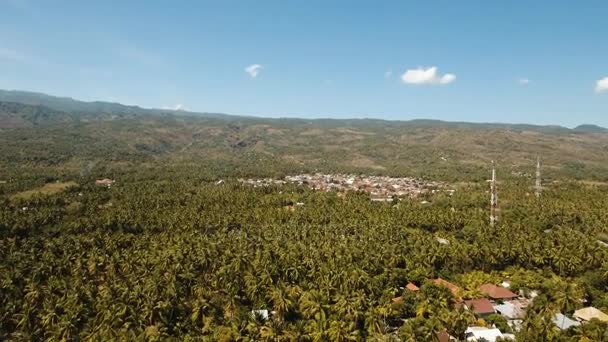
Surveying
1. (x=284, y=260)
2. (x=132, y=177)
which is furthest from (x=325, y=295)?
(x=132, y=177)

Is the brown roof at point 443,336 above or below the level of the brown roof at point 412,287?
above

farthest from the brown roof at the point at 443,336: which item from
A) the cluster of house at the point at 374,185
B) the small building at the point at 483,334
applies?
the cluster of house at the point at 374,185

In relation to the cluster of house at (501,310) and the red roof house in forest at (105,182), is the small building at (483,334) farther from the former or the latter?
the red roof house in forest at (105,182)

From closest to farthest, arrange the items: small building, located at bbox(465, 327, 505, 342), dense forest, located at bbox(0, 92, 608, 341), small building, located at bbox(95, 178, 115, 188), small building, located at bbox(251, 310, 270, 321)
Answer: small building, located at bbox(465, 327, 505, 342) < dense forest, located at bbox(0, 92, 608, 341) < small building, located at bbox(251, 310, 270, 321) < small building, located at bbox(95, 178, 115, 188)

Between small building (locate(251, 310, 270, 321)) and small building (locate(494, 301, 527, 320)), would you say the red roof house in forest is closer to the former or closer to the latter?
small building (locate(251, 310, 270, 321))

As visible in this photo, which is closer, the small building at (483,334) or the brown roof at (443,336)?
the brown roof at (443,336)

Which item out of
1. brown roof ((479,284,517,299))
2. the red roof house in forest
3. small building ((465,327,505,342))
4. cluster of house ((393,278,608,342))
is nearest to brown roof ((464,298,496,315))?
cluster of house ((393,278,608,342))

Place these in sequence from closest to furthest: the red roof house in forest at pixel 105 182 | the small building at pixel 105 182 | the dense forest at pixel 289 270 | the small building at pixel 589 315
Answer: the dense forest at pixel 289 270 → the small building at pixel 589 315 → the small building at pixel 105 182 → the red roof house in forest at pixel 105 182

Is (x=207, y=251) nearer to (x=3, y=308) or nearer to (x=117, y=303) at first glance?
(x=117, y=303)
